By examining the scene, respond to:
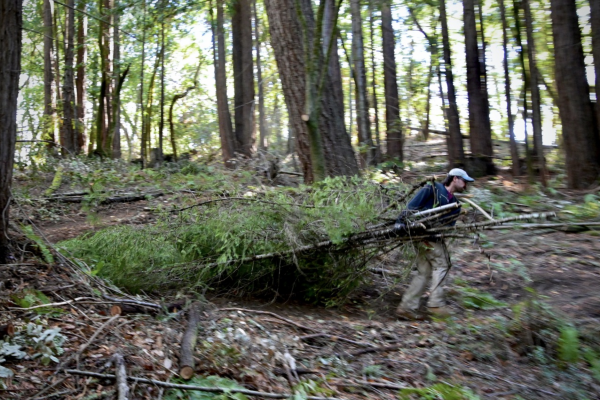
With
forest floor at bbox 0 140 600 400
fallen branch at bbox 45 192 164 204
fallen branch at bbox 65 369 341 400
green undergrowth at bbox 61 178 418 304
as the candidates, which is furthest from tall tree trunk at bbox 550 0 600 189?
fallen branch at bbox 65 369 341 400

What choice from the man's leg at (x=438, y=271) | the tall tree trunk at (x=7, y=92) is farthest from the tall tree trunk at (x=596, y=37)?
the tall tree trunk at (x=7, y=92)

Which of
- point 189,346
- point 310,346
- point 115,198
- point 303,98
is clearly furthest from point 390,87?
point 189,346

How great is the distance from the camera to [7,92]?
5047mm

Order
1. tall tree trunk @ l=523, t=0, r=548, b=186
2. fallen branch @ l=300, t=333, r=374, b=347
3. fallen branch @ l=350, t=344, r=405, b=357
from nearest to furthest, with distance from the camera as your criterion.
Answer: fallen branch @ l=350, t=344, r=405, b=357 < fallen branch @ l=300, t=333, r=374, b=347 < tall tree trunk @ l=523, t=0, r=548, b=186

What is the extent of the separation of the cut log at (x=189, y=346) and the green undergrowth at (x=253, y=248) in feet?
4.00

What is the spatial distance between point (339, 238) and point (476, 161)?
9535 millimetres

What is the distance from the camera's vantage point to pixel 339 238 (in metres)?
6.20

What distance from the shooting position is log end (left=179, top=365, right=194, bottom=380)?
13.5ft

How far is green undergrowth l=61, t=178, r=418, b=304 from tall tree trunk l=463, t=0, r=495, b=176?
9130 mm

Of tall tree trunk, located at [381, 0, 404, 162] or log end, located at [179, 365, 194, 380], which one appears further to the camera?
tall tree trunk, located at [381, 0, 404, 162]

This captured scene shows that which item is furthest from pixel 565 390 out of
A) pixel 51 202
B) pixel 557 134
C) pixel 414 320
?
pixel 557 134

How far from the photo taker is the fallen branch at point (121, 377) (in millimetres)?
3678

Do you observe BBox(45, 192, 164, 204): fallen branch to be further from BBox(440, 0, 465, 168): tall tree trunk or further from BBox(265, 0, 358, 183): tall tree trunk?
BBox(440, 0, 465, 168): tall tree trunk

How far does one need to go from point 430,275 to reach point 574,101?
7216 mm
